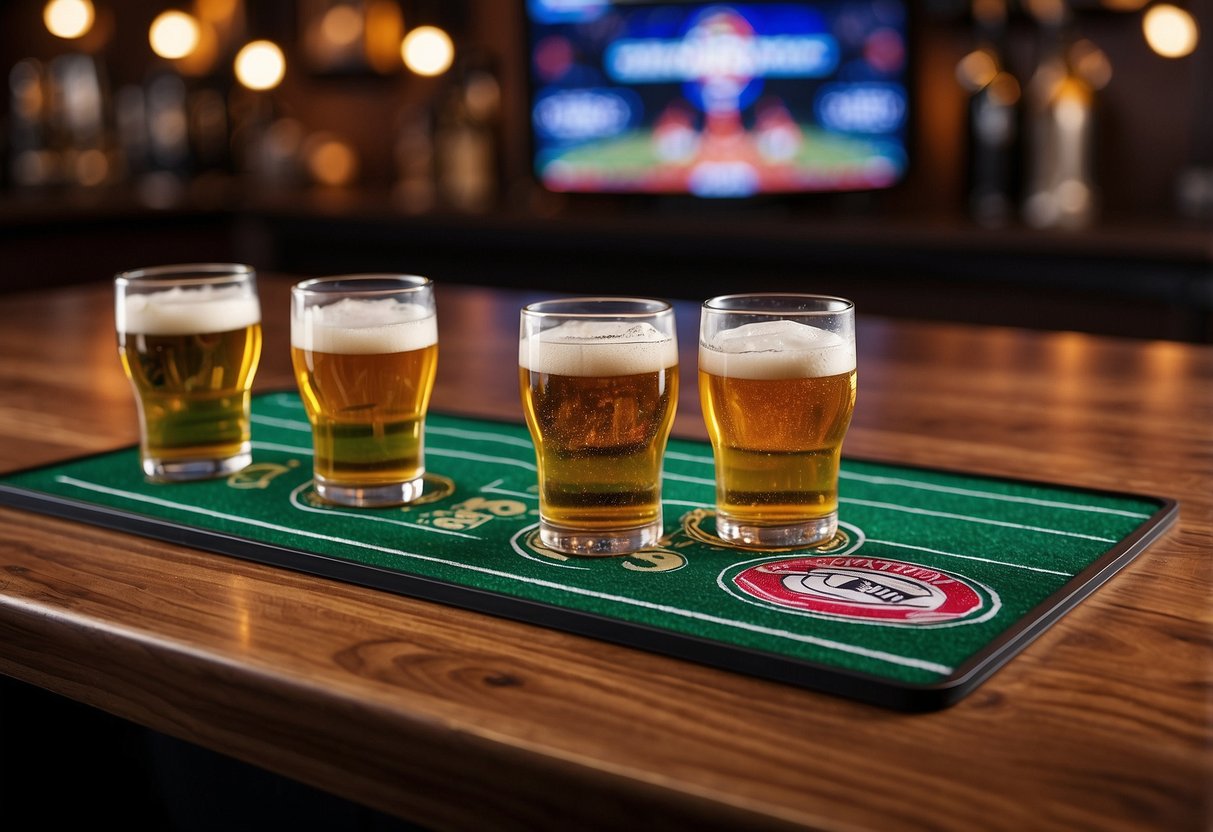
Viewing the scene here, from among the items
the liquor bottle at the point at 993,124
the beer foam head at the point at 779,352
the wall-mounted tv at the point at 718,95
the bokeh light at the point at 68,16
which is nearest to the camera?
the beer foam head at the point at 779,352

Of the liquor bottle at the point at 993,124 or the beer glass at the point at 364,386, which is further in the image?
the liquor bottle at the point at 993,124

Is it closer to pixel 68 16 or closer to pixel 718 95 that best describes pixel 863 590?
pixel 718 95

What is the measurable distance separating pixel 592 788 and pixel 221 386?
2.15 ft

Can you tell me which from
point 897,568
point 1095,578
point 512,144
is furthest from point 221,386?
point 512,144

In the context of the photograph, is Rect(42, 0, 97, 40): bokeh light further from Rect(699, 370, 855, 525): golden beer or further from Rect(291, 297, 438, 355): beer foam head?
Rect(699, 370, 855, 525): golden beer

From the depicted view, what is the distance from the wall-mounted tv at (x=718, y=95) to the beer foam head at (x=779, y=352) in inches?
119

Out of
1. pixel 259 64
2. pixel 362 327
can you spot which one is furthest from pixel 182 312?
pixel 259 64

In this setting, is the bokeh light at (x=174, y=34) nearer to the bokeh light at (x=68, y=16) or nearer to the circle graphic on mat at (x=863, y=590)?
the bokeh light at (x=68, y=16)

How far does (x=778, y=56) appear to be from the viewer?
3.89m

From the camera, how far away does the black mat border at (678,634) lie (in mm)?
676

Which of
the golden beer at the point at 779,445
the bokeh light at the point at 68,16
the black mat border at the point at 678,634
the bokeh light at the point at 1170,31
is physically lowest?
the black mat border at the point at 678,634

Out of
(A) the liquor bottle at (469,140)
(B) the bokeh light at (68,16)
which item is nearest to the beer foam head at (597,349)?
(A) the liquor bottle at (469,140)

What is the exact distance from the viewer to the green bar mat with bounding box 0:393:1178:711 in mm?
728

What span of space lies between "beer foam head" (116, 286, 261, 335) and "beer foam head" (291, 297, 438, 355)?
12 centimetres
